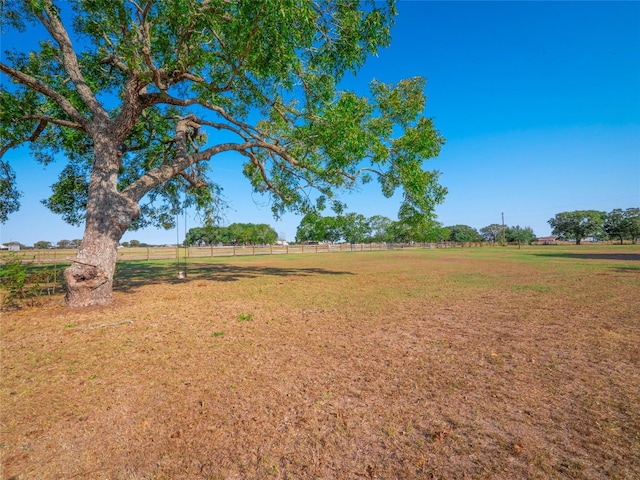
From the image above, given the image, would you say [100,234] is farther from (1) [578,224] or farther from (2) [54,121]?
(1) [578,224]

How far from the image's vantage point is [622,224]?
303 feet

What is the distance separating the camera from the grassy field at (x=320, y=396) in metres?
2.35

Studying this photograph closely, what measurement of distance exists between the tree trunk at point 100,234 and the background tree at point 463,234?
168480 millimetres

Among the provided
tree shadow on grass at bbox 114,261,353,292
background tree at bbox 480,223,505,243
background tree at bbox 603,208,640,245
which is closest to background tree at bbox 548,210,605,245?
background tree at bbox 603,208,640,245

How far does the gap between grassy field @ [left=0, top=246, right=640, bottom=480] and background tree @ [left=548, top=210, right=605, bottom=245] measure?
429 ft

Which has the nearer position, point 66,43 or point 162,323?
point 162,323

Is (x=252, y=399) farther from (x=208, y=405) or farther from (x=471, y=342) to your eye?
(x=471, y=342)

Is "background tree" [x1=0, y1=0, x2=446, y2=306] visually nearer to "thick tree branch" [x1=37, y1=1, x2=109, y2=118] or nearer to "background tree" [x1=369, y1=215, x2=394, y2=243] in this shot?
"thick tree branch" [x1=37, y1=1, x2=109, y2=118]

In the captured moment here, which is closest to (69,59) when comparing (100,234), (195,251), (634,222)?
(100,234)

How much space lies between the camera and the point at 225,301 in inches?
356

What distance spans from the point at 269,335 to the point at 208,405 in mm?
2512

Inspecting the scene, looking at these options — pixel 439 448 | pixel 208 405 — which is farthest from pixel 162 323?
pixel 439 448

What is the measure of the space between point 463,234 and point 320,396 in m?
174

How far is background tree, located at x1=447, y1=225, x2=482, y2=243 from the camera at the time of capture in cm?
15655
